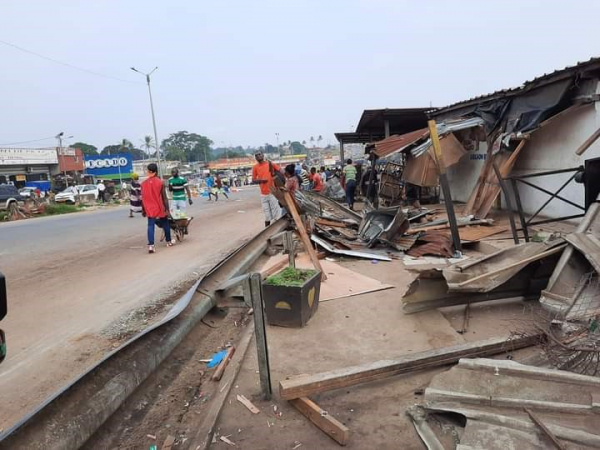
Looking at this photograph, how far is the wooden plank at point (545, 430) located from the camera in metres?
2.20

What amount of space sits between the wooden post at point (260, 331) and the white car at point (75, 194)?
32030mm

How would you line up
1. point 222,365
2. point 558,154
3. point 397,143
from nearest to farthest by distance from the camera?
point 222,365 → point 558,154 → point 397,143

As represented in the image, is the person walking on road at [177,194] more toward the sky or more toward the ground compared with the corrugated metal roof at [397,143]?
more toward the ground

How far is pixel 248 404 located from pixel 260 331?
0.52 m

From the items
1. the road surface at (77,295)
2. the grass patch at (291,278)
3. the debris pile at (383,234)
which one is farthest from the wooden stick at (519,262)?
the road surface at (77,295)

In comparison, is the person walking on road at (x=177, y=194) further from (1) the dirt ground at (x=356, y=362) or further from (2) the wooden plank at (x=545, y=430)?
(2) the wooden plank at (x=545, y=430)

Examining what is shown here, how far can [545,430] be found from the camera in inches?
90.6

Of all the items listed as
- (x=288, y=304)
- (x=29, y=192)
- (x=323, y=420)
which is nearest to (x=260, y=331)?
(x=323, y=420)

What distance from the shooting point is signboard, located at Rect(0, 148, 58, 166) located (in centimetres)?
4244

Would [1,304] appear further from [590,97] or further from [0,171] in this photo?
[0,171]

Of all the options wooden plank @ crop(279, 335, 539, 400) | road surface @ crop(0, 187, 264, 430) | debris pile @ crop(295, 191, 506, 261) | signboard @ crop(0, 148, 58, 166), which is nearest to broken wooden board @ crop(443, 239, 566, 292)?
wooden plank @ crop(279, 335, 539, 400)

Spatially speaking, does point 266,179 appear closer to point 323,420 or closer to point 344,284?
point 344,284

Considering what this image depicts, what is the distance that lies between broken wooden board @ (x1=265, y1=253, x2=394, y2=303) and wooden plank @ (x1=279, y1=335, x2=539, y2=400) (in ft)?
6.76

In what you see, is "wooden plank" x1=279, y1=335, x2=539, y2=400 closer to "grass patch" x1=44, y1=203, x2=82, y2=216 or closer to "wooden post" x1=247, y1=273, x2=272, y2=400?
"wooden post" x1=247, y1=273, x2=272, y2=400
